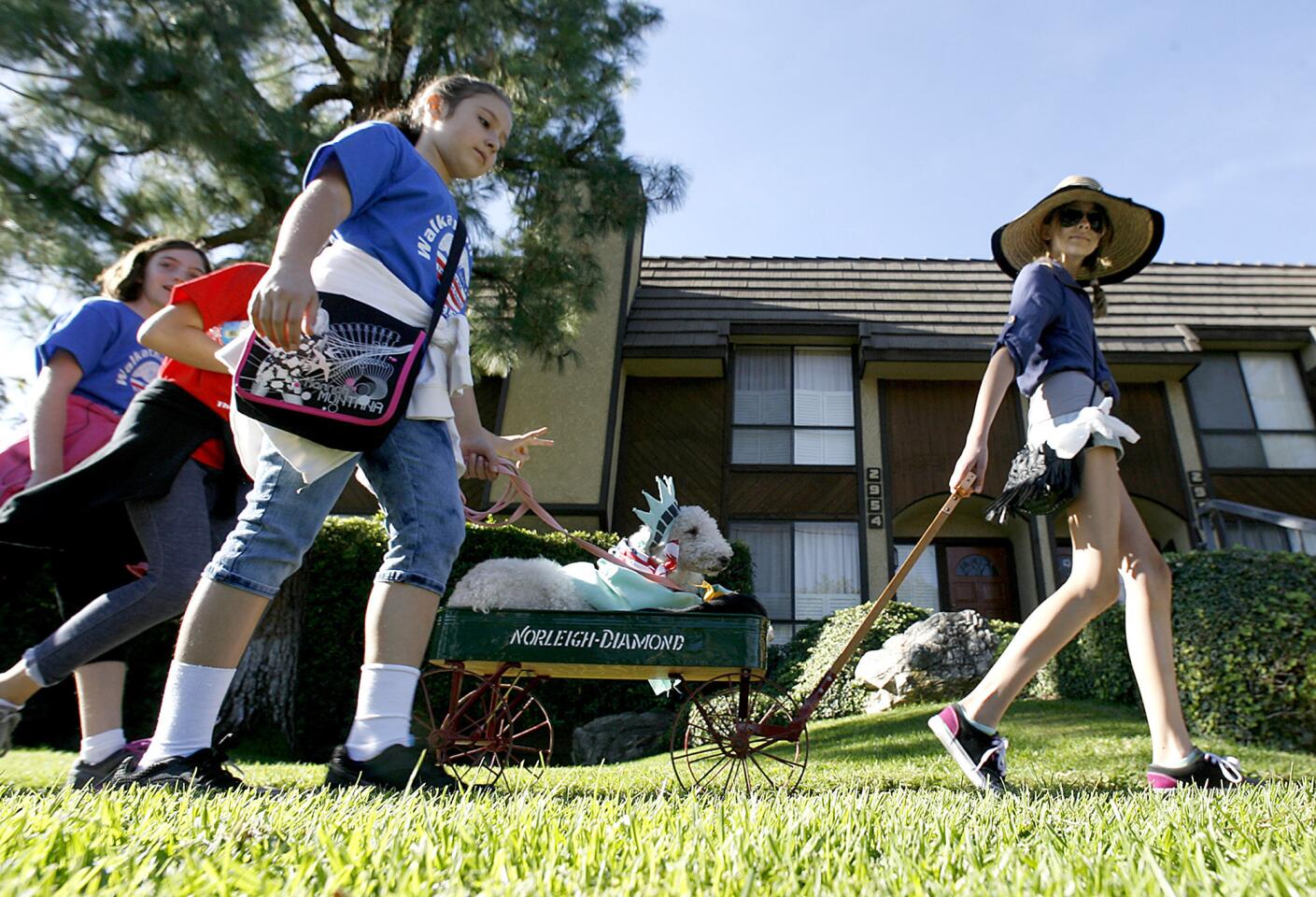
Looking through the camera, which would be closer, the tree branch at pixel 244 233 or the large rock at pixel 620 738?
the large rock at pixel 620 738

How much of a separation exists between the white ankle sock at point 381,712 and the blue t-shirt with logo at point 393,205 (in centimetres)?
108

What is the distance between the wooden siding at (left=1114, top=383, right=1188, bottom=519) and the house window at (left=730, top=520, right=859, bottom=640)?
4.95 metres

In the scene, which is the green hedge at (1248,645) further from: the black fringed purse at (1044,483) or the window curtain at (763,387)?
the window curtain at (763,387)

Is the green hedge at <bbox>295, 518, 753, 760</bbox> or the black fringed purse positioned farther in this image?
the green hedge at <bbox>295, 518, 753, 760</bbox>

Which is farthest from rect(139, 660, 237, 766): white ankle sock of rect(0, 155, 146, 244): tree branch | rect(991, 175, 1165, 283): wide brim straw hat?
rect(0, 155, 146, 244): tree branch

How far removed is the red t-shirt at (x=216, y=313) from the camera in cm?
286

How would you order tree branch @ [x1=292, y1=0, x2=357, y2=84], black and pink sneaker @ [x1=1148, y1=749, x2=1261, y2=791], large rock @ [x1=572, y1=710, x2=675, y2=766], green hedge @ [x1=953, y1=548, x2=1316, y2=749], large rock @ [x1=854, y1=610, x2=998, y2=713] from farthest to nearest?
tree branch @ [x1=292, y1=0, x2=357, y2=84], large rock @ [x1=854, y1=610, x2=998, y2=713], large rock @ [x1=572, y1=710, x2=675, y2=766], green hedge @ [x1=953, y1=548, x2=1316, y2=749], black and pink sneaker @ [x1=1148, y1=749, x2=1261, y2=791]

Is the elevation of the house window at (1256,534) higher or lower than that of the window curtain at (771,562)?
higher

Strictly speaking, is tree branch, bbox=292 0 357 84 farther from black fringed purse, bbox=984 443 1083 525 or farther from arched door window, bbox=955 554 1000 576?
arched door window, bbox=955 554 1000 576

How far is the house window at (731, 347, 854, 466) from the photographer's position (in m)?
16.0

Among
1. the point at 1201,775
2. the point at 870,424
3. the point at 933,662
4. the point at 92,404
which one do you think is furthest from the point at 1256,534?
the point at 92,404

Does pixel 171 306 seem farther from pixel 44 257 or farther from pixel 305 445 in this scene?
pixel 44 257

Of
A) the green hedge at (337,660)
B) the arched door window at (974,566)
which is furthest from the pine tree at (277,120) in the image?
the arched door window at (974,566)

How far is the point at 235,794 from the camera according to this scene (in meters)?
2.05
